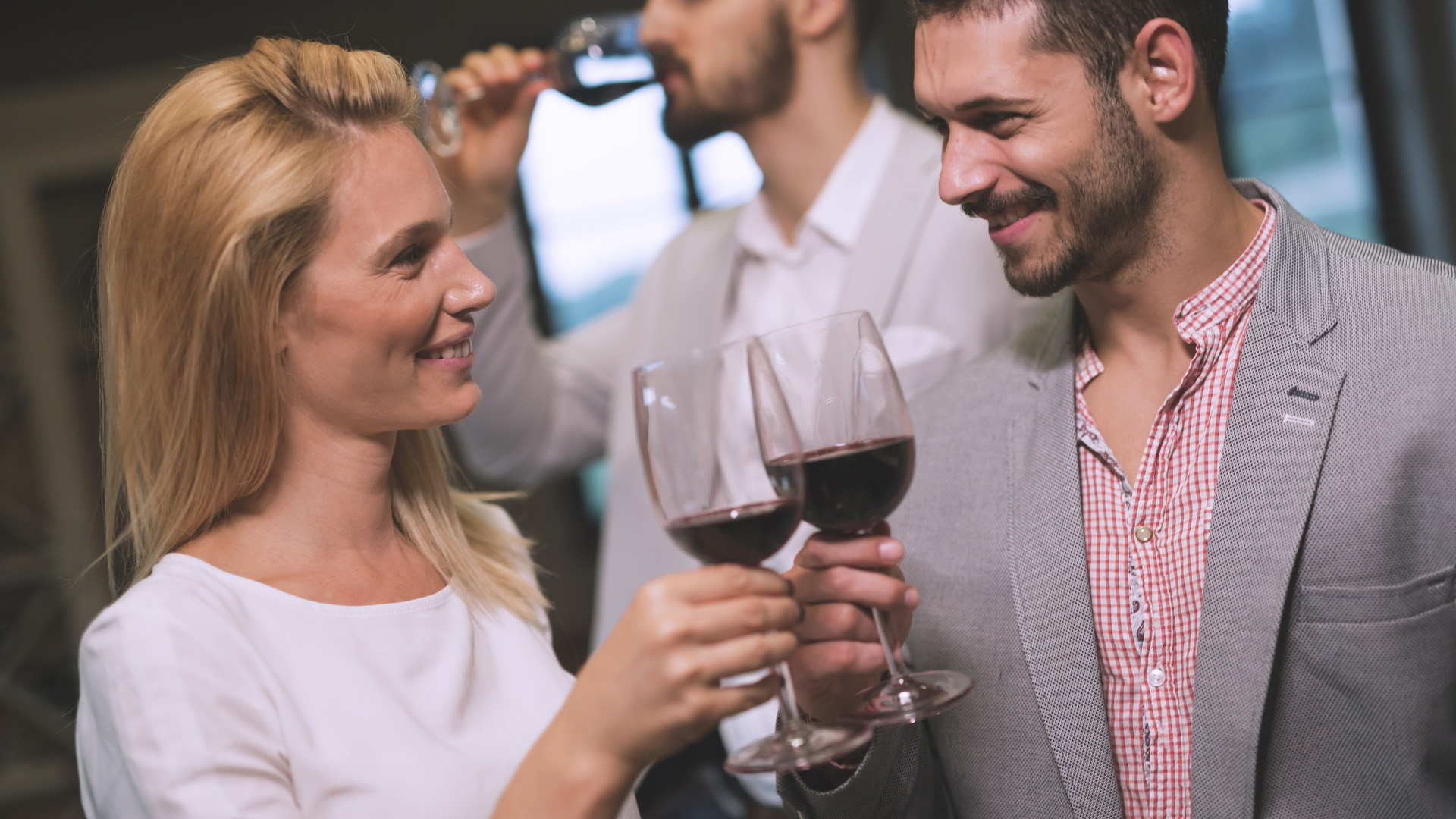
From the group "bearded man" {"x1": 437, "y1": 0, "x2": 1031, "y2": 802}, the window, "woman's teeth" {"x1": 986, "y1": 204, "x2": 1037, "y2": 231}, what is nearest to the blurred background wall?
the window

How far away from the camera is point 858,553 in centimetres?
119

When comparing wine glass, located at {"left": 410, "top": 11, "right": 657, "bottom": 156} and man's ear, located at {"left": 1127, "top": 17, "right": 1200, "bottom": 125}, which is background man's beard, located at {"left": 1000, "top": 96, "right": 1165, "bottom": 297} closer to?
man's ear, located at {"left": 1127, "top": 17, "right": 1200, "bottom": 125}

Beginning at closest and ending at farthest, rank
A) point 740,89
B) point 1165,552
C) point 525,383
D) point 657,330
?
point 1165,552, point 740,89, point 657,330, point 525,383

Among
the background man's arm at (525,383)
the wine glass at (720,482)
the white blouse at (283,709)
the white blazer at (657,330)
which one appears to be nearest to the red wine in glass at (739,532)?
the wine glass at (720,482)

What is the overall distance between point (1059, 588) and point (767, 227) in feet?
4.49

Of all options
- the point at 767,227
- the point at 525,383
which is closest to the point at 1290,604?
the point at 767,227

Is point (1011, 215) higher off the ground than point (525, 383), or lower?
higher

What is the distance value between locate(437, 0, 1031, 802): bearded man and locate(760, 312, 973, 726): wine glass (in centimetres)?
107

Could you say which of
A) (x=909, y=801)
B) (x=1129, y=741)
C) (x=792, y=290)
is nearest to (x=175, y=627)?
(x=909, y=801)

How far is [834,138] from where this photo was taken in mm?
2598

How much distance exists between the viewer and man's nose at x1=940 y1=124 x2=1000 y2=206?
1568mm

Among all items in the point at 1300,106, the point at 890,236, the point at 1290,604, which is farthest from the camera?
the point at 1300,106

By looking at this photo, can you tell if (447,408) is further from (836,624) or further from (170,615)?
(836,624)

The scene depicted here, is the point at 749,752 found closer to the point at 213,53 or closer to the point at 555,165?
the point at 555,165
